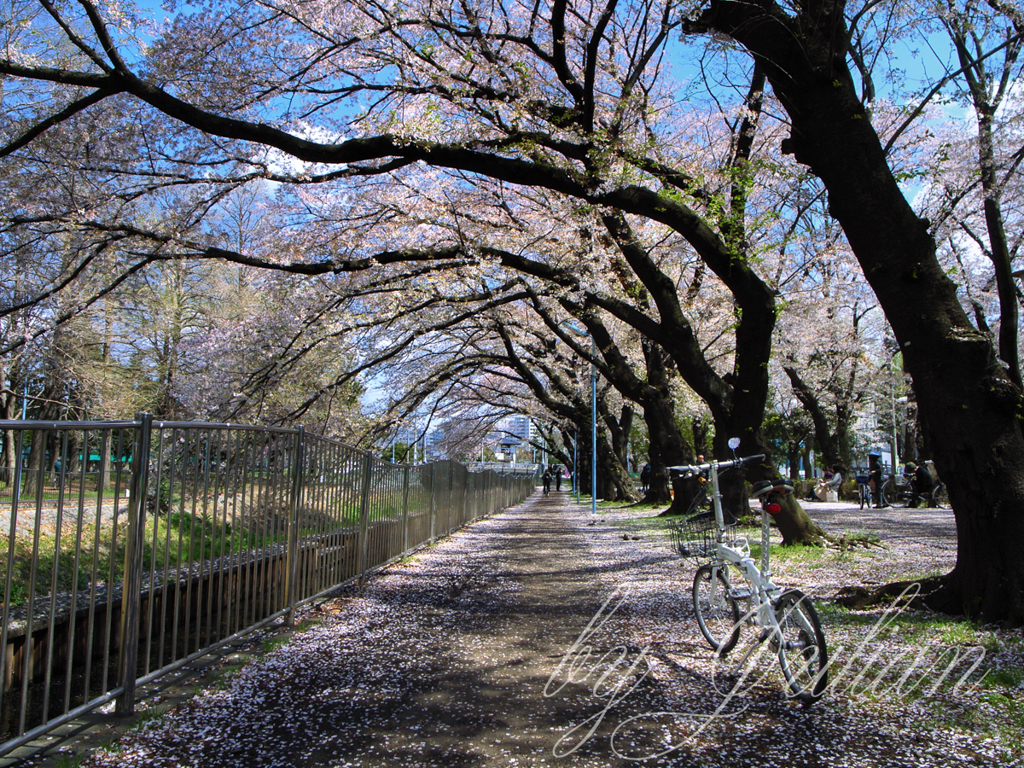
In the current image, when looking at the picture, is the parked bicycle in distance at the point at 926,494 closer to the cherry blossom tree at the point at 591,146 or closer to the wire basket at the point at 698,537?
the cherry blossom tree at the point at 591,146

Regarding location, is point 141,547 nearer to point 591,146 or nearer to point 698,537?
point 698,537

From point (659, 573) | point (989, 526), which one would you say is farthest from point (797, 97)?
point (659, 573)

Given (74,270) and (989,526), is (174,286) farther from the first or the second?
(989,526)

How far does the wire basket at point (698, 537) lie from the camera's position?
488cm

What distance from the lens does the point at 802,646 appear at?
3754 mm

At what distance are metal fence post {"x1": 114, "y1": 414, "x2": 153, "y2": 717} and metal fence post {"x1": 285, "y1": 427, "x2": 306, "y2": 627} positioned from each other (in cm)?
202

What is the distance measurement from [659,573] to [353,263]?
693cm

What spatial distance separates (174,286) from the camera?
26234 mm

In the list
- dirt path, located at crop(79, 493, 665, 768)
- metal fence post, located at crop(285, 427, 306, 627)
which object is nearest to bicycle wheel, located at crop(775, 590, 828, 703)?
dirt path, located at crop(79, 493, 665, 768)

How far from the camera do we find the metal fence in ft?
10.6

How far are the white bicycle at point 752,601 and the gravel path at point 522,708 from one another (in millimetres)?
180

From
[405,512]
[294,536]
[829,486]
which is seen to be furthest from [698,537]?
[829,486]

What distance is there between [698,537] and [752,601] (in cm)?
83

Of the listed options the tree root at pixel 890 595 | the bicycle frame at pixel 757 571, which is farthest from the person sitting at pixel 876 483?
the bicycle frame at pixel 757 571
